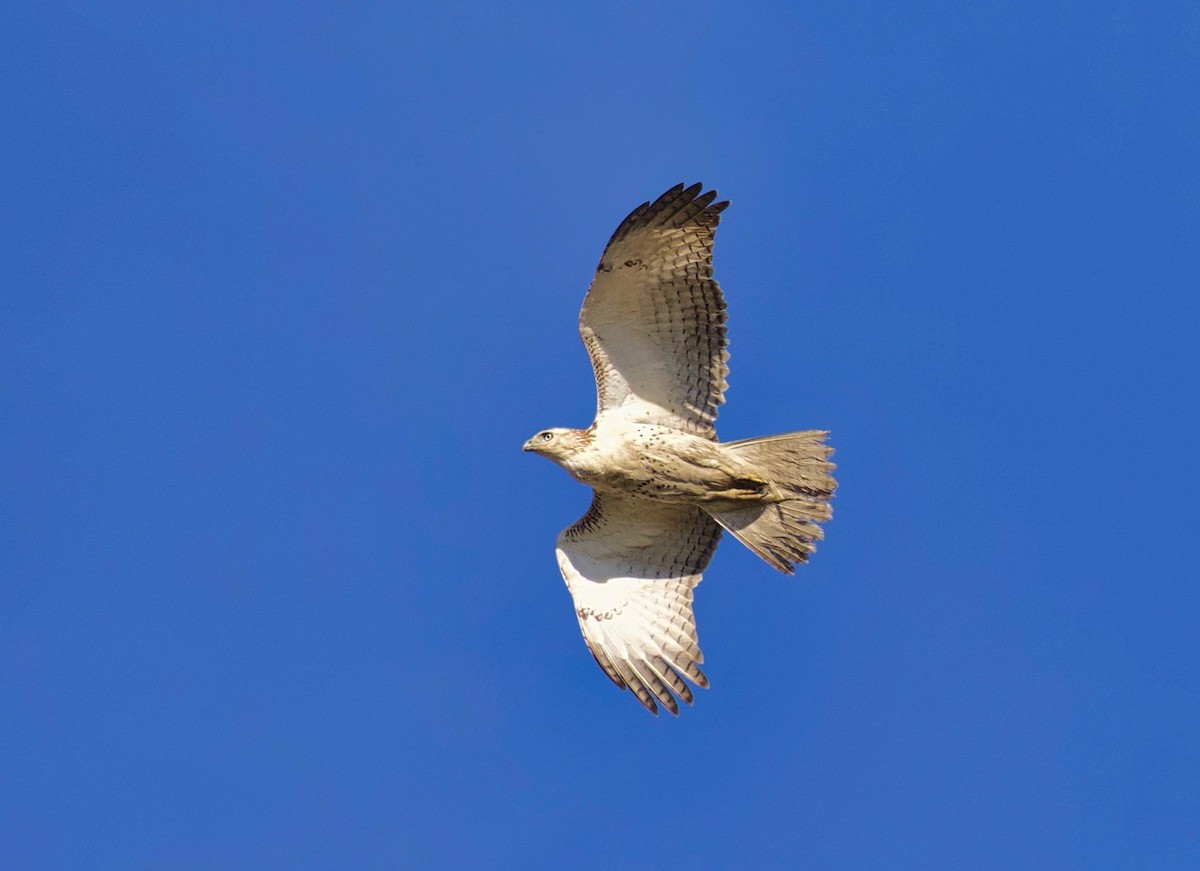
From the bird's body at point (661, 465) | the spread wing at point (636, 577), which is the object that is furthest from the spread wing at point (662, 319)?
the spread wing at point (636, 577)

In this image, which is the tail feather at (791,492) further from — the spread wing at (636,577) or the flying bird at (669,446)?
the spread wing at (636,577)

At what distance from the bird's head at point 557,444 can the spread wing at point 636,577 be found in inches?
25.6

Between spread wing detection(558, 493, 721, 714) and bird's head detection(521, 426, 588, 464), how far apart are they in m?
0.65

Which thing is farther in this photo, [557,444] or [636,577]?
[636,577]

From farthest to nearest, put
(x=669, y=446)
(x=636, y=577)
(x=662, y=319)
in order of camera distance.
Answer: (x=636, y=577)
(x=669, y=446)
(x=662, y=319)

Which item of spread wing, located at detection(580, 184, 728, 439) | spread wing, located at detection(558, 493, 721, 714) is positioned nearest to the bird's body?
spread wing, located at detection(580, 184, 728, 439)

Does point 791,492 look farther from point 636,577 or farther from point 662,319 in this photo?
point 662,319

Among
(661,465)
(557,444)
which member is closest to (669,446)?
(661,465)

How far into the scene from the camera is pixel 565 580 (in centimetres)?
1698

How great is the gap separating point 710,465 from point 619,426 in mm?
848

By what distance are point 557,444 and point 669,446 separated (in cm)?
93

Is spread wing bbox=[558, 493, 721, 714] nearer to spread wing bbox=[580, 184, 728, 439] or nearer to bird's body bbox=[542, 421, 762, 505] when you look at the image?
bird's body bbox=[542, 421, 762, 505]

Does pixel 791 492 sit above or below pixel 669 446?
below

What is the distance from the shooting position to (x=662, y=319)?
1605cm
